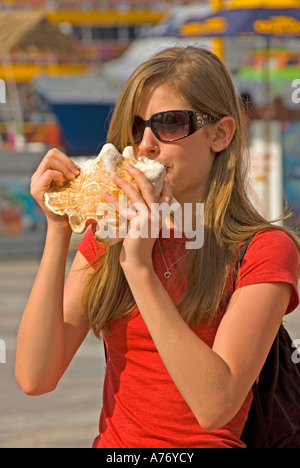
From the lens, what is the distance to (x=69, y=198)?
2389 mm

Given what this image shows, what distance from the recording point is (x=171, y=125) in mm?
2416

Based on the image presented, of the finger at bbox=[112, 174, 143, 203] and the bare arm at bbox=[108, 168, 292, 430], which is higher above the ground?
the finger at bbox=[112, 174, 143, 203]

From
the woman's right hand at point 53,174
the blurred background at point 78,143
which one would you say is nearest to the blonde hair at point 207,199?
the woman's right hand at point 53,174

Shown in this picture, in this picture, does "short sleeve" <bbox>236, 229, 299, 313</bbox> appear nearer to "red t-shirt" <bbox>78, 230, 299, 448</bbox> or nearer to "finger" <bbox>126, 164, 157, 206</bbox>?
"red t-shirt" <bbox>78, 230, 299, 448</bbox>

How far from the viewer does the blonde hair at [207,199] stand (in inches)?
94.7

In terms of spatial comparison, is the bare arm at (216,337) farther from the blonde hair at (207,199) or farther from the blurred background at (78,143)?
the blurred background at (78,143)

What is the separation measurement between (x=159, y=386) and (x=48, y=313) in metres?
0.37

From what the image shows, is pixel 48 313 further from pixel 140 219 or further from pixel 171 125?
pixel 171 125

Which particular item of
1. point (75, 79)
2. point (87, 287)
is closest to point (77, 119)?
point (75, 79)

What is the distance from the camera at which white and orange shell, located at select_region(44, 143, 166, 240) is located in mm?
2285

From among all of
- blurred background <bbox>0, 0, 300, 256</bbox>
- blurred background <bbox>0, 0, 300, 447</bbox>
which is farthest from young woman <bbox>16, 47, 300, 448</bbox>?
blurred background <bbox>0, 0, 300, 256</bbox>

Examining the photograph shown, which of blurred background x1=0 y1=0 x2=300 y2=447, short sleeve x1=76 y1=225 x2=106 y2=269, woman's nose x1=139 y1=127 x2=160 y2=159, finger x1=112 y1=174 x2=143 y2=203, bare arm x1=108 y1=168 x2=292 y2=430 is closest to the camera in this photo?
bare arm x1=108 y1=168 x2=292 y2=430

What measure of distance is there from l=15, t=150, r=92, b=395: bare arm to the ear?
0.43 metres

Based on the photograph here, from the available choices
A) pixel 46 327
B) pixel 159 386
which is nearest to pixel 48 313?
pixel 46 327
